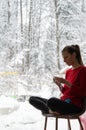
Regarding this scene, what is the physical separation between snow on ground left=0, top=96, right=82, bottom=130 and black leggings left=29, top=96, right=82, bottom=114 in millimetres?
1133

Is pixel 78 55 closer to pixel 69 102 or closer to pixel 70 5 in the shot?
pixel 69 102

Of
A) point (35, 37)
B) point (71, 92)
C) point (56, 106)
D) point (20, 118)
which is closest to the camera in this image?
point (56, 106)

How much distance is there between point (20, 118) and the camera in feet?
12.0

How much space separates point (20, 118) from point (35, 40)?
4.75 ft

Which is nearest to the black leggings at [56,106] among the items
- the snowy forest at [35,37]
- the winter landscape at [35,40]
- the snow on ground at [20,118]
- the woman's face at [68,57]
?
the woman's face at [68,57]

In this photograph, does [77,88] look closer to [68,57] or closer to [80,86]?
[80,86]

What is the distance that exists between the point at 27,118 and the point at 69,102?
161cm

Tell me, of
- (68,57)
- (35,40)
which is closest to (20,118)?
(35,40)

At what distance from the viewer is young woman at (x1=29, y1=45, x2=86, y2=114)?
2033 millimetres

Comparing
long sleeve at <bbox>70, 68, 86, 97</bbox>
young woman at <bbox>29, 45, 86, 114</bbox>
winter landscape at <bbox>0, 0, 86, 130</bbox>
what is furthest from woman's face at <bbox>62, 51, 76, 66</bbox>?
winter landscape at <bbox>0, 0, 86, 130</bbox>

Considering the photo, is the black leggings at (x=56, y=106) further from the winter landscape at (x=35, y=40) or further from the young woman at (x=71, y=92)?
the winter landscape at (x=35, y=40)

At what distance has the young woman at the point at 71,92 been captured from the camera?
2033mm

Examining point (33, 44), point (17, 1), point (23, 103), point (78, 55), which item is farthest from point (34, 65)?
point (78, 55)

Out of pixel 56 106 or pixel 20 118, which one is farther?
pixel 20 118
